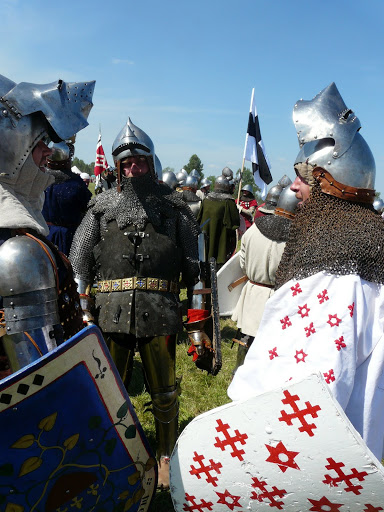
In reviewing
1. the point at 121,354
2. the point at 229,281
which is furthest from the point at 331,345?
the point at 229,281

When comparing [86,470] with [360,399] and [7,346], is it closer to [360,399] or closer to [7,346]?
[7,346]

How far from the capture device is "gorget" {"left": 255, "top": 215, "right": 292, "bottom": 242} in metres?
4.47

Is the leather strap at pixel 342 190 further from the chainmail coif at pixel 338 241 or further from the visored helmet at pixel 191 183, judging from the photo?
the visored helmet at pixel 191 183

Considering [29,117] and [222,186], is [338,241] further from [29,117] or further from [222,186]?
[222,186]

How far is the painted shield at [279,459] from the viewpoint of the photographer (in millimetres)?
1479

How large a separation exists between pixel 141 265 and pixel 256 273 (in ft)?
6.08

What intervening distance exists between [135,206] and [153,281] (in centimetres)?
55

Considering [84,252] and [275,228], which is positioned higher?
[84,252]

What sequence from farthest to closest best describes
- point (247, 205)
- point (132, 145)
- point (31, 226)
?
point (247, 205)
point (132, 145)
point (31, 226)

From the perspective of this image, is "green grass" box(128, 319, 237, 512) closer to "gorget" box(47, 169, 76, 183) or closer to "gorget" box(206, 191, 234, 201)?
"gorget" box(47, 169, 76, 183)

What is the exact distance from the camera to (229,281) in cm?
533

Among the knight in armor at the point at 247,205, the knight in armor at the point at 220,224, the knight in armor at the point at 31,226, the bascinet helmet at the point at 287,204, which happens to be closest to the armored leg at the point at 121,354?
the knight in armor at the point at 31,226

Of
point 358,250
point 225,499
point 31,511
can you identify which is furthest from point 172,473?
point 358,250

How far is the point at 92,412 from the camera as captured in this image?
5.28 feet
